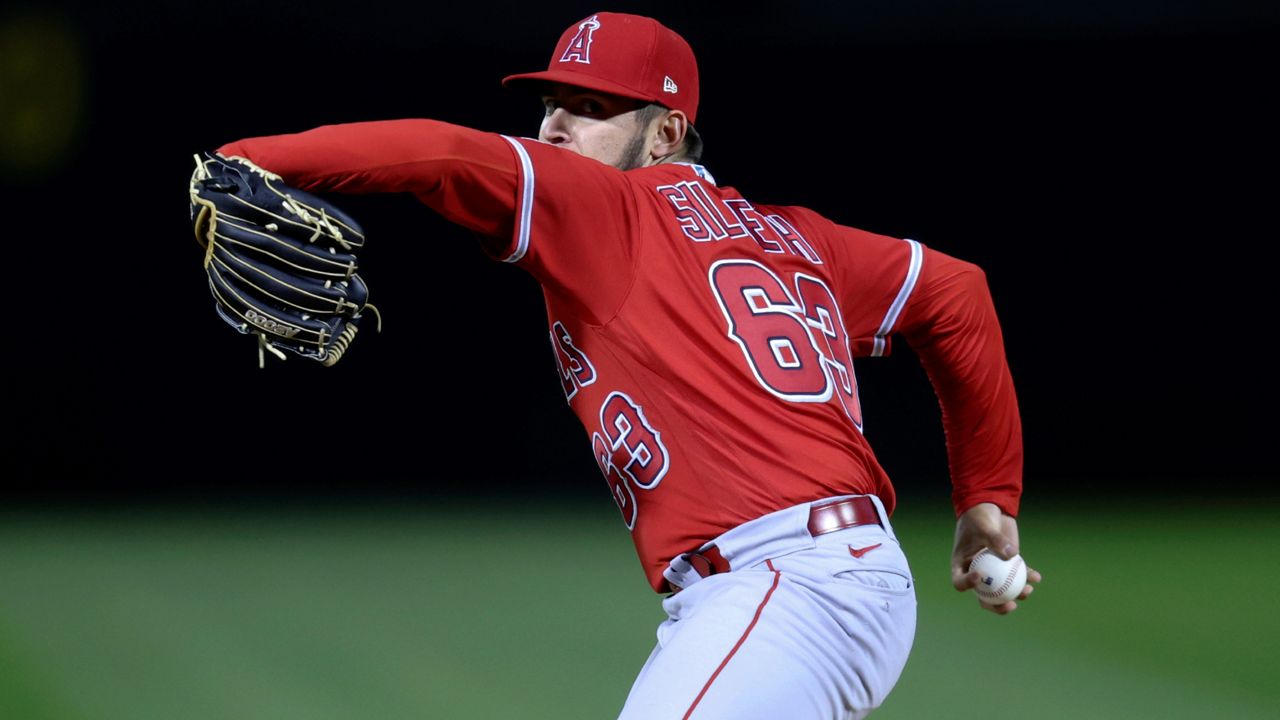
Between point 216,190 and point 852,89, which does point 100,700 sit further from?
point 852,89

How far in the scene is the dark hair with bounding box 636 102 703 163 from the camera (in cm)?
243

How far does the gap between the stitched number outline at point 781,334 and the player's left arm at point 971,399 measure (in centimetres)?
44

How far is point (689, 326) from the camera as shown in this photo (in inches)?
78.9

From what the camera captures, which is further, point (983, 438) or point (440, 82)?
point (440, 82)

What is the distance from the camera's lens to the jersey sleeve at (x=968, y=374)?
101 inches

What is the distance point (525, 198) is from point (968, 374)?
3.88 ft

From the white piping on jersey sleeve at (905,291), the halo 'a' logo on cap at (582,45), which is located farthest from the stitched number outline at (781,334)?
the halo 'a' logo on cap at (582,45)

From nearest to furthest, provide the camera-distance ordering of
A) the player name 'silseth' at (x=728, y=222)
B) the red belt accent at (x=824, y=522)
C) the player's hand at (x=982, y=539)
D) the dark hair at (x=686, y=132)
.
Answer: the red belt accent at (x=824, y=522)
the player name 'silseth' at (x=728, y=222)
the dark hair at (x=686, y=132)
the player's hand at (x=982, y=539)

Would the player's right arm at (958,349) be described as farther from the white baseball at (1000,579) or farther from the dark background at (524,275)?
the dark background at (524,275)

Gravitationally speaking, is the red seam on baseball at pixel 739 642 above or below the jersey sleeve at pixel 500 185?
below

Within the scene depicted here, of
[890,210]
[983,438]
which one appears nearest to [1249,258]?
[890,210]

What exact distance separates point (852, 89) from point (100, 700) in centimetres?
543

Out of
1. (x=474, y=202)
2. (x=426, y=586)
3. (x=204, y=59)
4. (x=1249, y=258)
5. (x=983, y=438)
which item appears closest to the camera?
(x=474, y=202)

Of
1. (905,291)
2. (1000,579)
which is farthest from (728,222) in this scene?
(1000,579)
